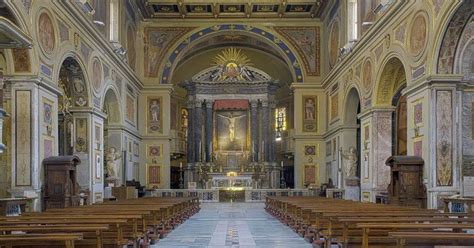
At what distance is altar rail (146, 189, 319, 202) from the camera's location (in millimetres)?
28109

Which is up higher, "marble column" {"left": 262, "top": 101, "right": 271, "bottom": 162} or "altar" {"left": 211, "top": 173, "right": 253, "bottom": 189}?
"marble column" {"left": 262, "top": 101, "right": 271, "bottom": 162}

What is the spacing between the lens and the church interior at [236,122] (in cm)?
1054

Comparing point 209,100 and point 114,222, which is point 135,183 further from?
point 114,222

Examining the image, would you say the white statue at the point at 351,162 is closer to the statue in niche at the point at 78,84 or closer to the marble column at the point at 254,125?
the statue in niche at the point at 78,84

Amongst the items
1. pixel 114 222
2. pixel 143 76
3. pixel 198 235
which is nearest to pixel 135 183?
pixel 143 76

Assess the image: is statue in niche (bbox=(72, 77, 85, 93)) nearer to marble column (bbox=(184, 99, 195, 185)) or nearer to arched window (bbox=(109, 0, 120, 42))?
arched window (bbox=(109, 0, 120, 42))

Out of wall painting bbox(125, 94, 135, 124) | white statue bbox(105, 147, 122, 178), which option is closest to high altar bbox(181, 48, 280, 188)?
wall painting bbox(125, 94, 135, 124)

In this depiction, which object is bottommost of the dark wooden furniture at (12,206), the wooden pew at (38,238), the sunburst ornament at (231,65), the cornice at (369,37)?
the dark wooden furniture at (12,206)

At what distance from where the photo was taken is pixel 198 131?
1373 inches

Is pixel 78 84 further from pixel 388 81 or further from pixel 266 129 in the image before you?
pixel 266 129

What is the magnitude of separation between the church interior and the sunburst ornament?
94 millimetres

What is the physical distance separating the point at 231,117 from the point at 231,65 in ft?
10.6

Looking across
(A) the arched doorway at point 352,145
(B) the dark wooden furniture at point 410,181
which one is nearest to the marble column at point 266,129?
(A) the arched doorway at point 352,145

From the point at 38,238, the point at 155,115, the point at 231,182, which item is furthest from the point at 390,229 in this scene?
the point at 231,182
